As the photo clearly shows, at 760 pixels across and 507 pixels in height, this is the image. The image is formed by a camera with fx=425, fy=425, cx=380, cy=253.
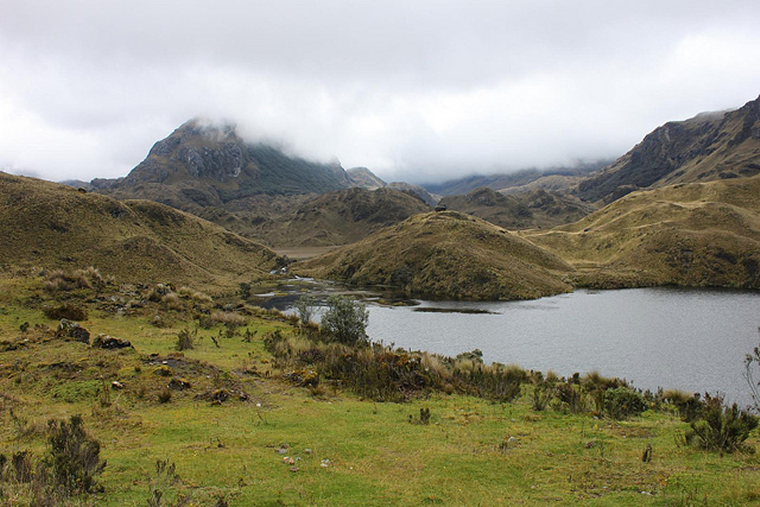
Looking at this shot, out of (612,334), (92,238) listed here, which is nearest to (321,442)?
(612,334)

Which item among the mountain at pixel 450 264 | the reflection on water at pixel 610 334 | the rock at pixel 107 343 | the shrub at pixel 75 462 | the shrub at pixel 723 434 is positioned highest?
the mountain at pixel 450 264

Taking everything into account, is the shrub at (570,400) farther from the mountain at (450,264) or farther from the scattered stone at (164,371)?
the mountain at (450,264)

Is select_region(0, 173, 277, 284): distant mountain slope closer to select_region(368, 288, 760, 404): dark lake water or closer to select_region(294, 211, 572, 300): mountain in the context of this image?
select_region(294, 211, 572, 300): mountain

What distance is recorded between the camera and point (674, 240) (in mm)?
96312

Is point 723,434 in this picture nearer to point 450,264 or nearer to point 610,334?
point 610,334

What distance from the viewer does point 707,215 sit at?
10456 centimetres

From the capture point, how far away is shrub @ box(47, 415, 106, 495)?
810 cm

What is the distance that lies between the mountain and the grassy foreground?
210 ft

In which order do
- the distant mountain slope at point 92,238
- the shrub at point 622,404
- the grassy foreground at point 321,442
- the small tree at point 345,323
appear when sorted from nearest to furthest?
1. the grassy foreground at point 321,442
2. the shrub at point 622,404
3. the small tree at point 345,323
4. the distant mountain slope at point 92,238

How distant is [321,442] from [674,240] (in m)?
109

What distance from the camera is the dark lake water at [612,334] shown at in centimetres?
3150

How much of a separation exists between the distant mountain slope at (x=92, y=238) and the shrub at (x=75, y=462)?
67046mm

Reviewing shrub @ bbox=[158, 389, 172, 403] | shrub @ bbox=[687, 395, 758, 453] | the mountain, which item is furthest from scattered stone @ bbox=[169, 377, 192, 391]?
the mountain

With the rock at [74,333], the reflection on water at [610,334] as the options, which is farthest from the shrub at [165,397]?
the reflection on water at [610,334]
